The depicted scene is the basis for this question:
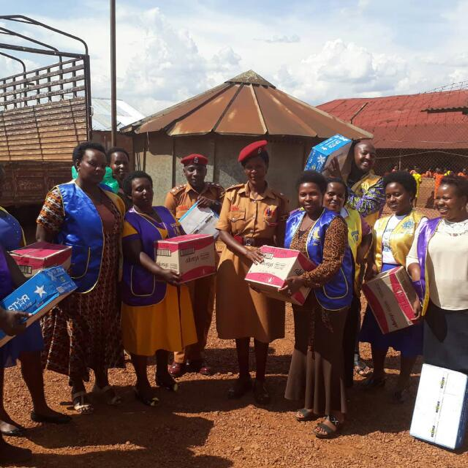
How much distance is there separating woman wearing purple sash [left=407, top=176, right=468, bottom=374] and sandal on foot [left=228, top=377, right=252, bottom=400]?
4.58ft

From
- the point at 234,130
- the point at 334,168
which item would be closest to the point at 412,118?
the point at 234,130

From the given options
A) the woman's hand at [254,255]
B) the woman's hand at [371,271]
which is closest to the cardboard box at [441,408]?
the woman's hand at [371,271]

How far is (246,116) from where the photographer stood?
9.22m

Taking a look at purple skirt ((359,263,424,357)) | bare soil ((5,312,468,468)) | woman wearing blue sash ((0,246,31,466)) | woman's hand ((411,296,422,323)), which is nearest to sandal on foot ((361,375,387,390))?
bare soil ((5,312,468,468))

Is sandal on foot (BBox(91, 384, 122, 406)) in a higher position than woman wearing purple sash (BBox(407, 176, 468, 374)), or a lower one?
lower

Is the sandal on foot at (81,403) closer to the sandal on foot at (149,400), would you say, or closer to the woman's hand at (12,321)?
the sandal on foot at (149,400)

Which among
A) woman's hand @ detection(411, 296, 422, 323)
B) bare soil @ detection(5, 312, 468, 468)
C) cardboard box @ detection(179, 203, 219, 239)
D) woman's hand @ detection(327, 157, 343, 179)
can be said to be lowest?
bare soil @ detection(5, 312, 468, 468)

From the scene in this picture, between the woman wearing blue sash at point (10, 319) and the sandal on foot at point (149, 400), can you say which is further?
the sandal on foot at point (149, 400)

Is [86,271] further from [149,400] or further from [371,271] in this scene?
[371,271]

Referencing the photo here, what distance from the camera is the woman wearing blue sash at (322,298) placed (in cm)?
302

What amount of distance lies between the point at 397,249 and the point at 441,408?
3.77 ft

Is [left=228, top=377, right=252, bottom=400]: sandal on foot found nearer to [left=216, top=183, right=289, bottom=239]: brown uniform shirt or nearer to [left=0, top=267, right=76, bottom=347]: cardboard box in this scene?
[left=216, top=183, right=289, bottom=239]: brown uniform shirt

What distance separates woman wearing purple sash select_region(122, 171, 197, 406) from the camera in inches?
130

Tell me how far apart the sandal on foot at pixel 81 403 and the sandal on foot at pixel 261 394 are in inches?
49.0
